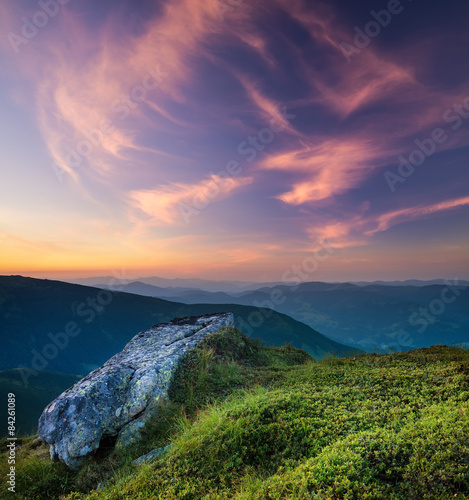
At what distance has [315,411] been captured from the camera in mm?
6227

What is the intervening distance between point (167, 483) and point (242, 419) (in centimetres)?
178

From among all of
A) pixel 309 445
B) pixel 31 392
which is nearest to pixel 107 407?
pixel 309 445

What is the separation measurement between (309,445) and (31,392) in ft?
424

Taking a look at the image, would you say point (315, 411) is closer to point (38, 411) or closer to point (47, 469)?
point (47, 469)

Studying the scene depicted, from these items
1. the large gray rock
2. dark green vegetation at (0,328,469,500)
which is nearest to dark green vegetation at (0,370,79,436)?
the large gray rock

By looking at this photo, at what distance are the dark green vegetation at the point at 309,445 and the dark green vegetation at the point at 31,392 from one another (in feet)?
283

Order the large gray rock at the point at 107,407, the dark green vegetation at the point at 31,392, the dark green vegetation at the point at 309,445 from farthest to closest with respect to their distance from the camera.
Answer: the dark green vegetation at the point at 31,392 → the large gray rock at the point at 107,407 → the dark green vegetation at the point at 309,445

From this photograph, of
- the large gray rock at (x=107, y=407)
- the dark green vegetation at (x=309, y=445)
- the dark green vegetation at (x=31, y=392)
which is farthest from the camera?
the dark green vegetation at (x=31, y=392)

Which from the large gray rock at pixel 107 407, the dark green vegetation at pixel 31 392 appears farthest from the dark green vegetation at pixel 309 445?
the dark green vegetation at pixel 31 392

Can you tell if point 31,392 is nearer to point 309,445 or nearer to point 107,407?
point 107,407

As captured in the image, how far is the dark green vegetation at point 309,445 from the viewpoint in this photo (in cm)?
391

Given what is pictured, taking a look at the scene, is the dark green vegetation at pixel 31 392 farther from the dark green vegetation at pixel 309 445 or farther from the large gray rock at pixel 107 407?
the dark green vegetation at pixel 309 445

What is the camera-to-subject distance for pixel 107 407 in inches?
349

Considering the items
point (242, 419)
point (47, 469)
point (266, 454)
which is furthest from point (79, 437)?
point (266, 454)
